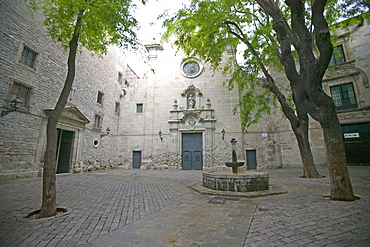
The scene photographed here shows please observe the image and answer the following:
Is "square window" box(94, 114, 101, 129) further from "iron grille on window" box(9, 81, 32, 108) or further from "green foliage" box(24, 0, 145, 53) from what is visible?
"green foliage" box(24, 0, 145, 53)

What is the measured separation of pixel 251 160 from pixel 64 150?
13730 mm

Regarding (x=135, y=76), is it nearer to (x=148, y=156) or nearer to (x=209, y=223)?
(x=148, y=156)

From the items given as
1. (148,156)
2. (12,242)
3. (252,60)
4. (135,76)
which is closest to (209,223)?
(12,242)

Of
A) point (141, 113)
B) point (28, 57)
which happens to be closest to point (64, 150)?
point (28, 57)

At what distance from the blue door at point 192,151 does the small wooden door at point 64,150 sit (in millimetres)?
8316

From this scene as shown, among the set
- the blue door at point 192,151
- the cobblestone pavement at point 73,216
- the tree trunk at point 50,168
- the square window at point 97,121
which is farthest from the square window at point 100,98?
the tree trunk at point 50,168

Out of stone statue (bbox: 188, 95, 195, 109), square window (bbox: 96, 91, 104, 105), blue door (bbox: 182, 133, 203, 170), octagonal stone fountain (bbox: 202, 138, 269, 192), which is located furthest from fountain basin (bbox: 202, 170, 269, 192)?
square window (bbox: 96, 91, 104, 105)

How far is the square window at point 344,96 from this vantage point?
1240cm

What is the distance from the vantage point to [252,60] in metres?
9.38

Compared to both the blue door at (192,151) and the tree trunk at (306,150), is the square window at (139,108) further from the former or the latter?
the tree trunk at (306,150)

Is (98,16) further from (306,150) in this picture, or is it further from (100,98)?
(100,98)

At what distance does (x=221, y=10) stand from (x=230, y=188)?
803cm

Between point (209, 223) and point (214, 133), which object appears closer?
point (209, 223)

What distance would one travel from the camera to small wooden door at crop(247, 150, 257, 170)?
46.2 ft
